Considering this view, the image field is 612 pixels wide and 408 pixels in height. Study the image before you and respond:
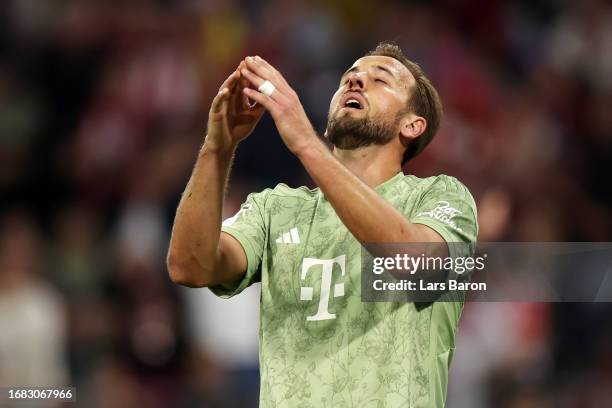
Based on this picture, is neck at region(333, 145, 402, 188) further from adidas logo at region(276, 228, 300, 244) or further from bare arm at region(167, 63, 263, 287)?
bare arm at region(167, 63, 263, 287)

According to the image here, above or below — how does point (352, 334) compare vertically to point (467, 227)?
below

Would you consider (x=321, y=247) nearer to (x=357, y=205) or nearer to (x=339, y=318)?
(x=339, y=318)

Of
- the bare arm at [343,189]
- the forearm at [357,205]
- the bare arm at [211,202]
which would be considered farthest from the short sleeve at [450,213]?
the bare arm at [211,202]

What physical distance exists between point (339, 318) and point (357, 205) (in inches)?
18.8

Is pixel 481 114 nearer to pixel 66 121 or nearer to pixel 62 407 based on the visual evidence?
pixel 66 121

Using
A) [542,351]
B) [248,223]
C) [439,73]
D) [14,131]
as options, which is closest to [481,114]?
[439,73]

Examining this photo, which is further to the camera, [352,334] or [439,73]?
[439,73]

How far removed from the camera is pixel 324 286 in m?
3.80

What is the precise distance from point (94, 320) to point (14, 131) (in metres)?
1.82

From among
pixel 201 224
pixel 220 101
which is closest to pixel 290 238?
pixel 201 224

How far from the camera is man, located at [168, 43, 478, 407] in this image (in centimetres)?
352

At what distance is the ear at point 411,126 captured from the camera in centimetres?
426

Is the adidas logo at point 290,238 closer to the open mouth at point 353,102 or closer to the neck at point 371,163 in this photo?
the neck at point 371,163

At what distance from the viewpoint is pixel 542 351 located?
6.67 m
